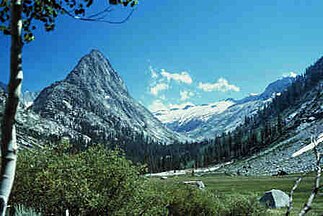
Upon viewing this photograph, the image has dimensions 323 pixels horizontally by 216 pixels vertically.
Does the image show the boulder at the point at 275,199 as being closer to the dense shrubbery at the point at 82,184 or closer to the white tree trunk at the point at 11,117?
the dense shrubbery at the point at 82,184

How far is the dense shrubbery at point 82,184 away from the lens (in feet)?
70.3

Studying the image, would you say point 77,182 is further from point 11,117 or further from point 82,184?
point 11,117

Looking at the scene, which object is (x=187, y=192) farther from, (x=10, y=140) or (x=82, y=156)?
(x=10, y=140)

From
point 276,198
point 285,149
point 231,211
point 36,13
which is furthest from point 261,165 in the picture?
point 36,13

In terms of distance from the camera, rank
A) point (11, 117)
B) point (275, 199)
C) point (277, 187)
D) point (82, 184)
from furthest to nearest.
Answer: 1. point (277, 187)
2. point (275, 199)
3. point (82, 184)
4. point (11, 117)

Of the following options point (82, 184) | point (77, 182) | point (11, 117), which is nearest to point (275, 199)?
point (82, 184)

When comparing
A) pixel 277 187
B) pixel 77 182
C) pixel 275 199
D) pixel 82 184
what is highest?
pixel 77 182

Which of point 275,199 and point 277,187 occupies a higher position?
point 277,187

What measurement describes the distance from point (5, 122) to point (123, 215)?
1982 cm

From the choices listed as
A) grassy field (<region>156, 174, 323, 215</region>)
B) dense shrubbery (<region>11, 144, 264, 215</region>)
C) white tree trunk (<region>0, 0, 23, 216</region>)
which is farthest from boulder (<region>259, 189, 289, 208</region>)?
white tree trunk (<region>0, 0, 23, 216</region>)

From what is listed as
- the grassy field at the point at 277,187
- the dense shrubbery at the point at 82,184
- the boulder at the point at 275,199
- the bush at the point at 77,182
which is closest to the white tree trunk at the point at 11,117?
the dense shrubbery at the point at 82,184

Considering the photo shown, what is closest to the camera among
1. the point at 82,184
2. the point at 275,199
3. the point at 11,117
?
the point at 11,117

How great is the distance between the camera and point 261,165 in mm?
169750

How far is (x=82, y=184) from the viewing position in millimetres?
21156
